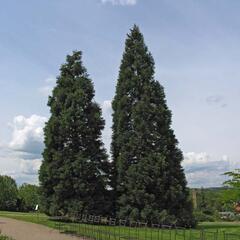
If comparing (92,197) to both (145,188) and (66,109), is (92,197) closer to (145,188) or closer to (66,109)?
(145,188)

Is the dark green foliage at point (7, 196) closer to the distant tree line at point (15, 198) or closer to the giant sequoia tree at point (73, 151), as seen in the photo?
the distant tree line at point (15, 198)

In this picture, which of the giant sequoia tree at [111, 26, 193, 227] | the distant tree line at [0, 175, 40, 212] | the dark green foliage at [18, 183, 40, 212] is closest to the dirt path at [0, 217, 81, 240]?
the giant sequoia tree at [111, 26, 193, 227]

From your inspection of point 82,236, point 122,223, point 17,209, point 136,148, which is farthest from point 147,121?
point 17,209

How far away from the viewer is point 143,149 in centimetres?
3425

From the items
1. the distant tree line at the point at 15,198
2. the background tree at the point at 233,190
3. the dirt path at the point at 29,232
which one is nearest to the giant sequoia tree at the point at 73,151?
the dirt path at the point at 29,232

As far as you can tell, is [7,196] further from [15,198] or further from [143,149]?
[143,149]

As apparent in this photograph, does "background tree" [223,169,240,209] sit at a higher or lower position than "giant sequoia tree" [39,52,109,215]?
lower

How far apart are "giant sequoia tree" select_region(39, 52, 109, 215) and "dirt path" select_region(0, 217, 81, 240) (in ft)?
12.7

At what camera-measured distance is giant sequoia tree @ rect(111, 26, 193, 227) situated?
108ft

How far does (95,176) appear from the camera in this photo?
111 feet

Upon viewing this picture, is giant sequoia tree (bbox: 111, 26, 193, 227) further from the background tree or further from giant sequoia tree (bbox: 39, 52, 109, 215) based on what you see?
the background tree

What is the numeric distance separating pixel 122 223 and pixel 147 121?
6950 millimetres

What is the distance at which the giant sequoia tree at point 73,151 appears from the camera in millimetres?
32875

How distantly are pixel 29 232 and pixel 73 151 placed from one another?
9.11m
